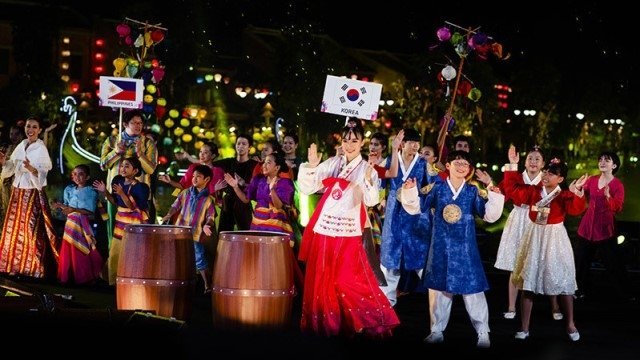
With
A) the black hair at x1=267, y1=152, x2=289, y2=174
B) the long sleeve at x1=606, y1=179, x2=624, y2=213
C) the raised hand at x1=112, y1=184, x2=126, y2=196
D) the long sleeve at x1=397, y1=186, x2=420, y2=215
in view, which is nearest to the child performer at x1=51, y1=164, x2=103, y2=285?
the raised hand at x1=112, y1=184, x2=126, y2=196

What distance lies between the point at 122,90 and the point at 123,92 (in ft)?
0.09

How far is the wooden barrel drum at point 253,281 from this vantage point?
23.9 ft

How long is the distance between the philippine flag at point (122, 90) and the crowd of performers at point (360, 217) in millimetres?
331

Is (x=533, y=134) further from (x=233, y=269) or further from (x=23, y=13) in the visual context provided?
(x=233, y=269)

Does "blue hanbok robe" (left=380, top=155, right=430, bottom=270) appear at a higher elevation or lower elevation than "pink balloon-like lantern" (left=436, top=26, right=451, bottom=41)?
lower

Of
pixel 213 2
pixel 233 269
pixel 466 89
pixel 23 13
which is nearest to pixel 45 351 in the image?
pixel 233 269

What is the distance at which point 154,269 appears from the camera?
7527 mm

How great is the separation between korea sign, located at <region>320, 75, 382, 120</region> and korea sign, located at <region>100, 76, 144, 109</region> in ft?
9.48

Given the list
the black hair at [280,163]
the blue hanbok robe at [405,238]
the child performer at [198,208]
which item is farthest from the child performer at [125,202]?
the blue hanbok robe at [405,238]

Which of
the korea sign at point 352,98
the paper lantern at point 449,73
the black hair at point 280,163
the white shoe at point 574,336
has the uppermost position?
the paper lantern at point 449,73

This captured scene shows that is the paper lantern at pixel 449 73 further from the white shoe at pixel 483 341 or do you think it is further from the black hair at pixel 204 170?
the white shoe at pixel 483 341

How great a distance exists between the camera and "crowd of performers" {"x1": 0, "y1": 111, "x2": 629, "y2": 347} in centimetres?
779

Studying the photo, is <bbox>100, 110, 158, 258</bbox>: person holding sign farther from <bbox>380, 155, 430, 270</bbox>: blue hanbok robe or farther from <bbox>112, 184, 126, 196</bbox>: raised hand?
<bbox>380, 155, 430, 270</bbox>: blue hanbok robe

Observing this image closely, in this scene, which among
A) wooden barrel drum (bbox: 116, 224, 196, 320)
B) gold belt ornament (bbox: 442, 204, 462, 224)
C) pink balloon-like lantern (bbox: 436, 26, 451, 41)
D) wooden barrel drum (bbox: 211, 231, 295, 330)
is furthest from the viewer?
pink balloon-like lantern (bbox: 436, 26, 451, 41)
